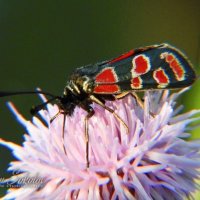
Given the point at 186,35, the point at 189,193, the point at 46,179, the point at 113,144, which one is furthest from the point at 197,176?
the point at 186,35

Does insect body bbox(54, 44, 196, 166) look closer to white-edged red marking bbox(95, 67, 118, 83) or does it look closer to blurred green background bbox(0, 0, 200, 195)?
white-edged red marking bbox(95, 67, 118, 83)

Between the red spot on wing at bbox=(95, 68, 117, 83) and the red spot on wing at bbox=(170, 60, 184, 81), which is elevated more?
the red spot on wing at bbox=(95, 68, 117, 83)

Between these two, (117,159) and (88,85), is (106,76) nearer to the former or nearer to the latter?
(88,85)

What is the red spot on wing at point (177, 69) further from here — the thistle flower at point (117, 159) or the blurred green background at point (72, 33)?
the blurred green background at point (72, 33)

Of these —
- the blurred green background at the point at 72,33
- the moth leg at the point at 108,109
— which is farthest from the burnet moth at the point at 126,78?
the blurred green background at the point at 72,33

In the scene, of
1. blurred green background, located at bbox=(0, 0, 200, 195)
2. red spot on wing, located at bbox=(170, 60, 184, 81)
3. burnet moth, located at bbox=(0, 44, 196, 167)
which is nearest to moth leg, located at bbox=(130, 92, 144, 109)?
burnet moth, located at bbox=(0, 44, 196, 167)

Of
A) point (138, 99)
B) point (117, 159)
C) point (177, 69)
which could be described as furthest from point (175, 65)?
point (117, 159)
